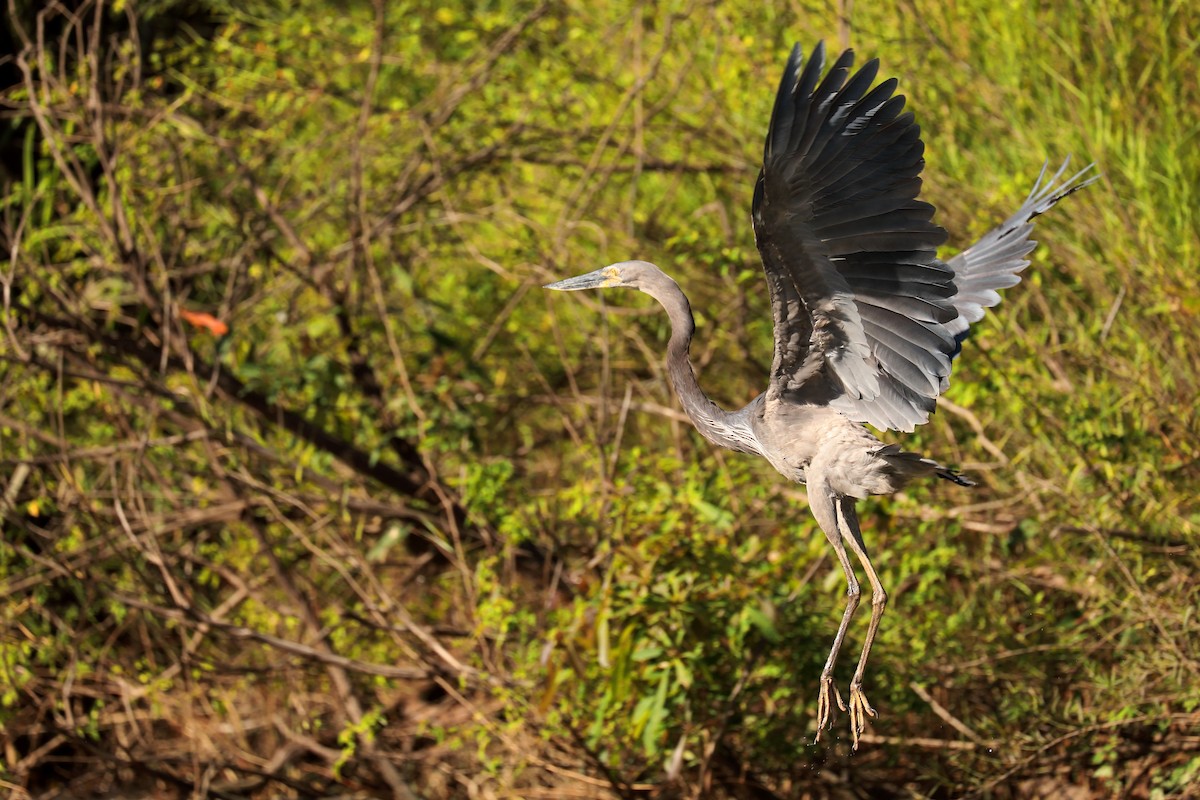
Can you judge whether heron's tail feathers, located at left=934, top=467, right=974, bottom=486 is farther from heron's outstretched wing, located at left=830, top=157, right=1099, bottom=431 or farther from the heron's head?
the heron's head

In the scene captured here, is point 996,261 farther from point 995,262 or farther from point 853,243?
point 853,243

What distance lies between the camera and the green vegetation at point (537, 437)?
4828mm

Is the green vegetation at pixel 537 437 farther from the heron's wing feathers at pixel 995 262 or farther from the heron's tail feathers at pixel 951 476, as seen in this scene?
the heron's tail feathers at pixel 951 476

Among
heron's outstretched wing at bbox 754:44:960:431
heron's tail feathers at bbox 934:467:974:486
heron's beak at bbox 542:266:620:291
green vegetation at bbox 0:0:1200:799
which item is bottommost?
green vegetation at bbox 0:0:1200:799

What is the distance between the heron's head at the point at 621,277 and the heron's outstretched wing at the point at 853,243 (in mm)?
446

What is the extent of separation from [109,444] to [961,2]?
452 centimetres

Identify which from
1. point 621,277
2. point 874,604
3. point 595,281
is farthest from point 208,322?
point 874,604

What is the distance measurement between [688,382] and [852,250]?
69 centimetres

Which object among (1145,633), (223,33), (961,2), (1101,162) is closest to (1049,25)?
(961,2)

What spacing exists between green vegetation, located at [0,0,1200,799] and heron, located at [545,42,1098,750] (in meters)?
1.08

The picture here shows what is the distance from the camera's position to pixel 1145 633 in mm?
4656

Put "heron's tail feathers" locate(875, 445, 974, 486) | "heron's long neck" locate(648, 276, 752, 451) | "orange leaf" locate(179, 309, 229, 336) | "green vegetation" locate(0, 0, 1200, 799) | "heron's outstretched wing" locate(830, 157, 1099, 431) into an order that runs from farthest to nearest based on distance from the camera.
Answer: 1. "orange leaf" locate(179, 309, 229, 336)
2. "green vegetation" locate(0, 0, 1200, 799)
3. "heron's outstretched wing" locate(830, 157, 1099, 431)
4. "heron's long neck" locate(648, 276, 752, 451)
5. "heron's tail feathers" locate(875, 445, 974, 486)

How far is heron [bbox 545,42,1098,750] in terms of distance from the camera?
3.10 m

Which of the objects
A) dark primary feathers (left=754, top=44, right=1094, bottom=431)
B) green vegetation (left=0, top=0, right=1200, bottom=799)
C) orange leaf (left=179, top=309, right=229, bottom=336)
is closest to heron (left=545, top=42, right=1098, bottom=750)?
dark primary feathers (left=754, top=44, right=1094, bottom=431)
